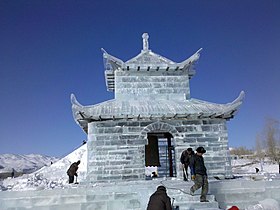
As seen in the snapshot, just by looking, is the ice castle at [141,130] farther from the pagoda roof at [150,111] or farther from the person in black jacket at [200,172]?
the person in black jacket at [200,172]

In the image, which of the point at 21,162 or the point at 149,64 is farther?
the point at 21,162

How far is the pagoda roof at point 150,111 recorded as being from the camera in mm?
12242

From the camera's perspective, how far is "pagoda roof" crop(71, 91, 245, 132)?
12.2 meters

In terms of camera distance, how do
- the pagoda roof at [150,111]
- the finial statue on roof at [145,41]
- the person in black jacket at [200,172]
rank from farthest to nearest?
1. the finial statue on roof at [145,41]
2. the pagoda roof at [150,111]
3. the person in black jacket at [200,172]

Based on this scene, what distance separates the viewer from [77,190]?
9312 mm

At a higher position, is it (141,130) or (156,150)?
(141,130)

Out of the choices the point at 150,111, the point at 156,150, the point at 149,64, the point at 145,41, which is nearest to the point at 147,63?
the point at 149,64

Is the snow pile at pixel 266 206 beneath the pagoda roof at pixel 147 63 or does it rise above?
beneath

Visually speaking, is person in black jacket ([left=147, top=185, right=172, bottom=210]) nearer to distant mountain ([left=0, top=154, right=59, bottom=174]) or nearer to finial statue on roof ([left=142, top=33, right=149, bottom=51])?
finial statue on roof ([left=142, top=33, right=149, bottom=51])

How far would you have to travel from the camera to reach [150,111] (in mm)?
12547

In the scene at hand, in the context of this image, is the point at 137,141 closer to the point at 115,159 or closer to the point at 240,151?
the point at 115,159

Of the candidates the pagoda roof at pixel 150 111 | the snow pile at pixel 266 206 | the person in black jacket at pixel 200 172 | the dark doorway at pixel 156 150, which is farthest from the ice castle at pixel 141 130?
the person in black jacket at pixel 200 172

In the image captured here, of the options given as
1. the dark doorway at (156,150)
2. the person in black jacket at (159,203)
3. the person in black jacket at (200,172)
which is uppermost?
the dark doorway at (156,150)

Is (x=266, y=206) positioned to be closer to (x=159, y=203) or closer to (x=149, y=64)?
(x=159, y=203)
